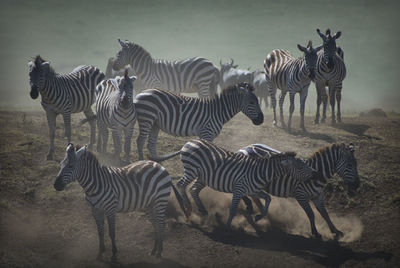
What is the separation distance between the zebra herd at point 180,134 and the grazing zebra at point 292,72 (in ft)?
0.13

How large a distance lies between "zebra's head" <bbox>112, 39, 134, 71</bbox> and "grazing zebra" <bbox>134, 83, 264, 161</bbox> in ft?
11.5

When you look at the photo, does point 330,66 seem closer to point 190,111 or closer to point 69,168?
point 190,111

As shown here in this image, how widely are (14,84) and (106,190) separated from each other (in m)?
39.7

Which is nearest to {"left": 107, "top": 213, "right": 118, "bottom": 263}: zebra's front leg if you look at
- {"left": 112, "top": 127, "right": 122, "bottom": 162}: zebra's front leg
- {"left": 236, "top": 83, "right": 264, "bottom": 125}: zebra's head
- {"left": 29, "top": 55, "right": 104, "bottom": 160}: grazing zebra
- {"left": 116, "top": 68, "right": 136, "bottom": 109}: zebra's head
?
{"left": 116, "top": 68, "right": 136, "bottom": 109}: zebra's head

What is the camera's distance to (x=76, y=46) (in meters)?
52.3

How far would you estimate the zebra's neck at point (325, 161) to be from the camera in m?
9.62

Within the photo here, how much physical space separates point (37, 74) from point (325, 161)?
733 centimetres

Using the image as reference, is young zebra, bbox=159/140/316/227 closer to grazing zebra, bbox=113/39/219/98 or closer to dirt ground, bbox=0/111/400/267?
dirt ground, bbox=0/111/400/267

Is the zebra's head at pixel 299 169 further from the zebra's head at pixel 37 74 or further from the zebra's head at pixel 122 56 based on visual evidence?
the zebra's head at pixel 122 56

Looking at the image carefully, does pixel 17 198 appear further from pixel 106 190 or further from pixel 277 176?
pixel 277 176

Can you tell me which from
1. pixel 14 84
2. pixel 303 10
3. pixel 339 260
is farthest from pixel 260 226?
pixel 303 10

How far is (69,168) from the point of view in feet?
25.1

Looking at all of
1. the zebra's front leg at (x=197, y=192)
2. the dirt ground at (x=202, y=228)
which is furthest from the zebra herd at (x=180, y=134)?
the dirt ground at (x=202, y=228)

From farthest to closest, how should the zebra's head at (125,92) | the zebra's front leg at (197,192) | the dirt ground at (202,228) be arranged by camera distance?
the zebra's head at (125,92), the zebra's front leg at (197,192), the dirt ground at (202,228)
